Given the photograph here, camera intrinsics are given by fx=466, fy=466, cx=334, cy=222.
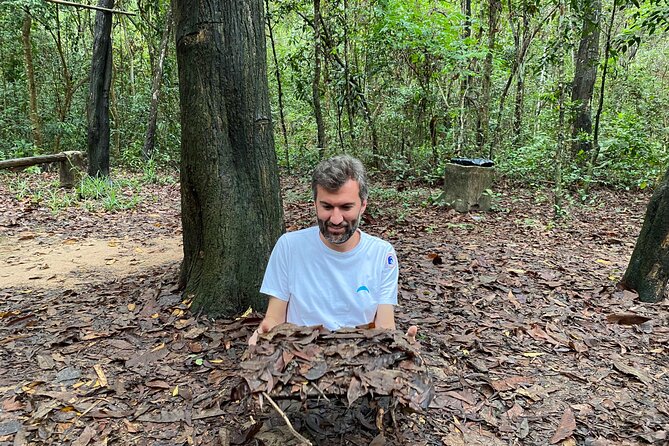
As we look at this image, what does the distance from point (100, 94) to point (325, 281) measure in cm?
950

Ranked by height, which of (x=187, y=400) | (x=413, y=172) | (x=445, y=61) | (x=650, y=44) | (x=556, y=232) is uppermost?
(x=650, y=44)

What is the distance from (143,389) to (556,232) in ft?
18.9

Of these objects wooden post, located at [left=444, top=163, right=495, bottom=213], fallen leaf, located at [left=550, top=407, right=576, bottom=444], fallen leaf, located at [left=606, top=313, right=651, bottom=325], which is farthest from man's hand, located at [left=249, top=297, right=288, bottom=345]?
wooden post, located at [left=444, top=163, right=495, bottom=213]

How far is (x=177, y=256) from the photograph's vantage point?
5.54 metres

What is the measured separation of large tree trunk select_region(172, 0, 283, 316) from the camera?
3.32 m

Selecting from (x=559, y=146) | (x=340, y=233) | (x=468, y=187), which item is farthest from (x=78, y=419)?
(x=559, y=146)

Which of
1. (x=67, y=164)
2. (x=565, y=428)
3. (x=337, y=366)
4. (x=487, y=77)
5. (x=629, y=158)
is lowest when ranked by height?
(x=565, y=428)

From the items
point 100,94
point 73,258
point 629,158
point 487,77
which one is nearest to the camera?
point 73,258

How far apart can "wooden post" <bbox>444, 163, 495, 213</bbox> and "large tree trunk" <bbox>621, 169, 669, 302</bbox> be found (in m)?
3.58

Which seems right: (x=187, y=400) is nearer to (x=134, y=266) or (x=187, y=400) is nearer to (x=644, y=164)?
(x=134, y=266)

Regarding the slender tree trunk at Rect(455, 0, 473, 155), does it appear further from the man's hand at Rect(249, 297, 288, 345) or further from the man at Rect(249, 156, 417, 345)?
the man's hand at Rect(249, 297, 288, 345)

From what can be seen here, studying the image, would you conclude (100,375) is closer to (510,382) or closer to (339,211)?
(339,211)

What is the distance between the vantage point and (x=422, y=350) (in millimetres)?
3316

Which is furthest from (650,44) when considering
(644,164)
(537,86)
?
(644,164)
